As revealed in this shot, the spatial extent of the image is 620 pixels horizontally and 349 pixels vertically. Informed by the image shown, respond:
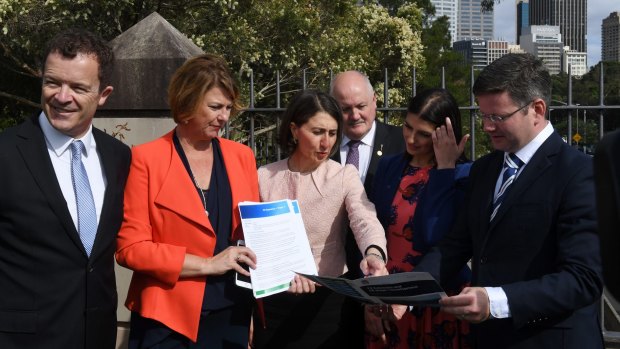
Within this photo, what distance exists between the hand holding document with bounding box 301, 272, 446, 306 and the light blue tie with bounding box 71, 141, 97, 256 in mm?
999

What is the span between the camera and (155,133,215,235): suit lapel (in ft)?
10.1

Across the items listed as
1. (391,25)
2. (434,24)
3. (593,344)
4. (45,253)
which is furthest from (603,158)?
(434,24)

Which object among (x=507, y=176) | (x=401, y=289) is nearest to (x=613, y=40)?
(x=507, y=176)

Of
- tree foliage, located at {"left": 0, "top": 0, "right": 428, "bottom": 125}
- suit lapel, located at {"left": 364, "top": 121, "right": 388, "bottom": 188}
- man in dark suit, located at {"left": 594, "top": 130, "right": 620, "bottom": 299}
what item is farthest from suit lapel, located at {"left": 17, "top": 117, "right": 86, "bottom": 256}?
tree foliage, located at {"left": 0, "top": 0, "right": 428, "bottom": 125}

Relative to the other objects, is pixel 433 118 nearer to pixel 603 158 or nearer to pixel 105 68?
pixel 105 68

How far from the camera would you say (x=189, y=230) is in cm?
309

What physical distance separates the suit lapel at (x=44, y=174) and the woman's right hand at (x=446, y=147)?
1579mm

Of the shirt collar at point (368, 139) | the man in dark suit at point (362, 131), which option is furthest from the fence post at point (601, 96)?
the shirt collar at point (368, 139)

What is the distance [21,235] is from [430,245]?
1.70 metres

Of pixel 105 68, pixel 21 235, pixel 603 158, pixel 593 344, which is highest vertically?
pixel 105 68

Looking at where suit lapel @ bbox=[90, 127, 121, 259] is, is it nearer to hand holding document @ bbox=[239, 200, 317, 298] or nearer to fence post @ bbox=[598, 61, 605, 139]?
hand holding document @ bbox=[239, 200, 317, 298]

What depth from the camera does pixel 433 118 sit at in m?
3.44

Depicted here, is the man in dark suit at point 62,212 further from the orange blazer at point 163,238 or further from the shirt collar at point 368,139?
the shirt collar at point 368,139

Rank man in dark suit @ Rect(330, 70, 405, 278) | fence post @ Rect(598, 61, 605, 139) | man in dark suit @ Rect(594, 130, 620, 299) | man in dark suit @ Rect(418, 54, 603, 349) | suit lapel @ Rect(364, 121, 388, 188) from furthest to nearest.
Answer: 1. fence post @ Rect(598, 61, 605, 139)
2. man in dark suit @ Rect(330, 70, 405, 278)
3. suit lapel @ Rect(364, 121, 388, 188)
4. man in dark suit @ Rect(418, 54, 603, 349)
5. man in dark suit @ Rect(594, 130, 620, 299)
